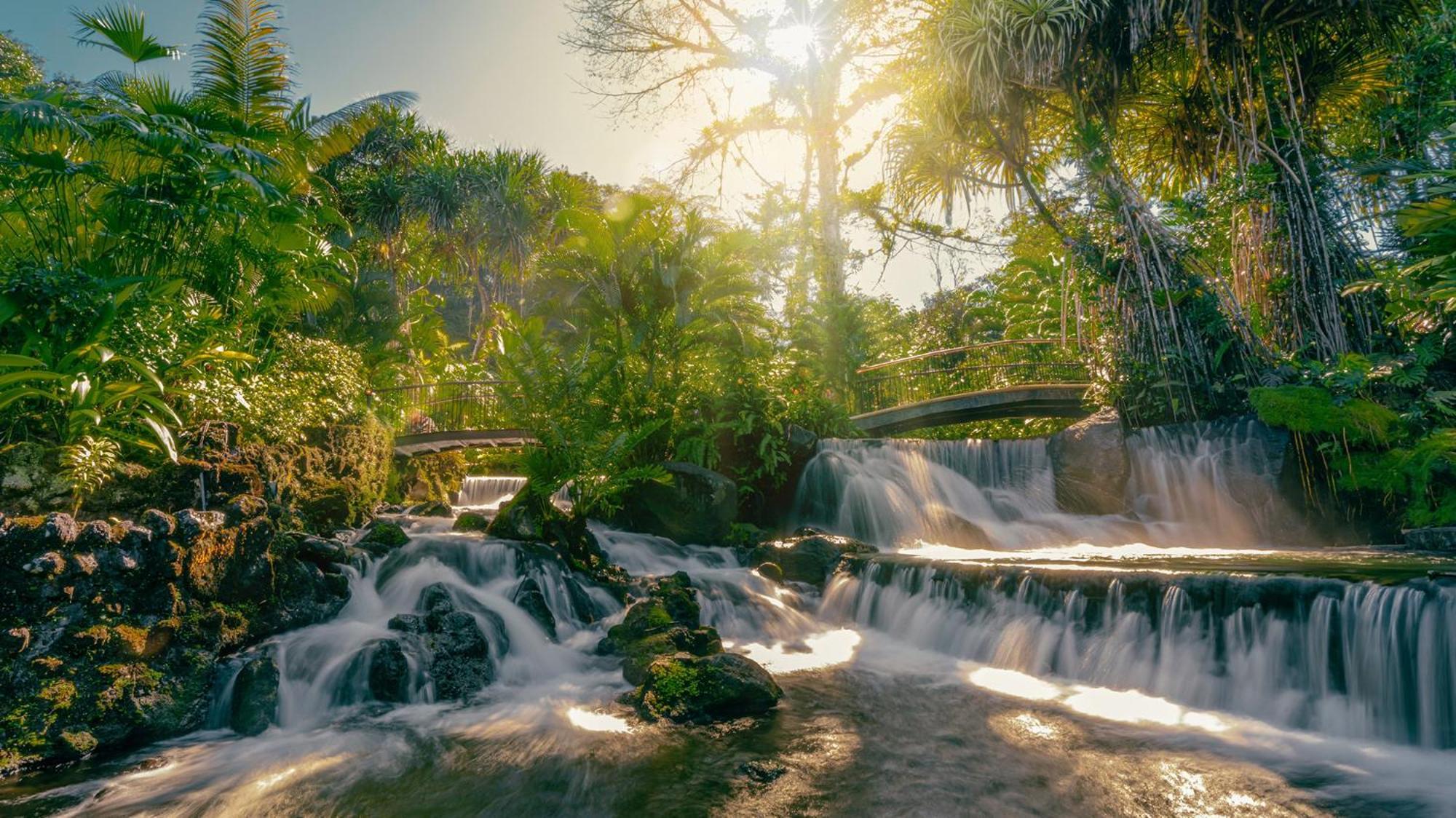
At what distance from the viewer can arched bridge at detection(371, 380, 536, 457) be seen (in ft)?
48.6

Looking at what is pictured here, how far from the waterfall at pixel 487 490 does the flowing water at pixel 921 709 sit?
862 cm

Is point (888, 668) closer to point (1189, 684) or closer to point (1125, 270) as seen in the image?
point (1189, 684)

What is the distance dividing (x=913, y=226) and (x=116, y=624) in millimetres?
16288

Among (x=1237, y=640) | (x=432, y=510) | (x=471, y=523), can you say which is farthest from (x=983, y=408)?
(x=432, y=510)

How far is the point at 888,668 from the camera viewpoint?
20.7 ft

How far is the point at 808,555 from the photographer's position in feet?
30.2

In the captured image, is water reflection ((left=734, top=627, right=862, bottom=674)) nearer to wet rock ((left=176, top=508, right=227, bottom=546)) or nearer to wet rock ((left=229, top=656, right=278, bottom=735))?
wet rock ((left=229, top=656, right=278, bottom=735))

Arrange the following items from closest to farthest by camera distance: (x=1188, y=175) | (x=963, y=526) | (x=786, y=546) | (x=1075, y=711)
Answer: (x=1075, y=711)
(x=786, y=546)
(x=963, y=526)
(x=1188, y=175)

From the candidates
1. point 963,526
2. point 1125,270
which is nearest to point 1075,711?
point 963,526

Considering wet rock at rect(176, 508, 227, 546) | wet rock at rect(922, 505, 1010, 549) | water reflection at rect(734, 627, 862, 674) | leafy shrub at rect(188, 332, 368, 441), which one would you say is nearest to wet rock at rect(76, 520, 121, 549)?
wet rock at rect(176, 508, 227, 546)

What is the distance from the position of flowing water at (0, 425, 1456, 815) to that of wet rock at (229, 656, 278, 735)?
0.10m

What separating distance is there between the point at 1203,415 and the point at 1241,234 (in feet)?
9.54

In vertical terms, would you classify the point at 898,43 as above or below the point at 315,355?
above

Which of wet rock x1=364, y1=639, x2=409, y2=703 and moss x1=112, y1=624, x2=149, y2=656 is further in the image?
wet rock x1=364, y1=639, x2=409, y2=703
